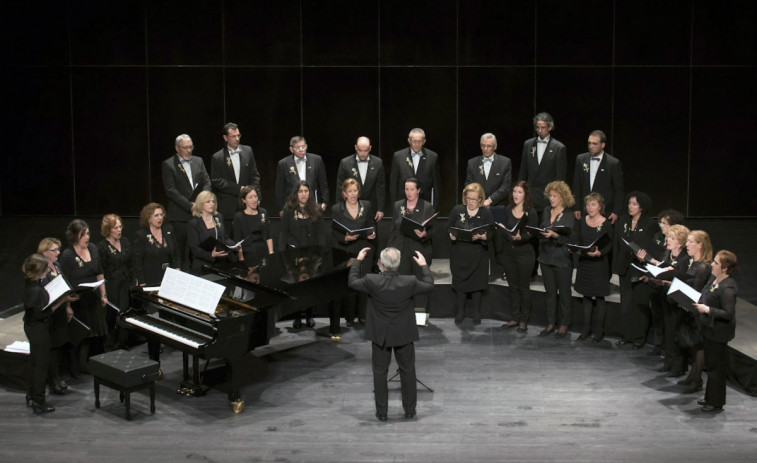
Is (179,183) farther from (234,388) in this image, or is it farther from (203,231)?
(234,388)

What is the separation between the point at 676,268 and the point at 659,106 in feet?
14.9

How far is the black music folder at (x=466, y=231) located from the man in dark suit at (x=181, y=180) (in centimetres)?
244

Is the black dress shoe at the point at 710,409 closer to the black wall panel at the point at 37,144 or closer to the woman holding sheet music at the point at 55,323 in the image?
the woman holding sheet music at the point at 55,323

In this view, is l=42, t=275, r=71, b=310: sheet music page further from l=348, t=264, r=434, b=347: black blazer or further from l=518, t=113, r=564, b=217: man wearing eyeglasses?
l=518, t=113, r=564, b=217: man wearing eyeglasses

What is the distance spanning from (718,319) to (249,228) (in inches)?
161

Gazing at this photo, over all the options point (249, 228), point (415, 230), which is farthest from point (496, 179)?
point (249, 228)

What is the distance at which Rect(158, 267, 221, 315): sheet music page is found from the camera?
6.24 meters

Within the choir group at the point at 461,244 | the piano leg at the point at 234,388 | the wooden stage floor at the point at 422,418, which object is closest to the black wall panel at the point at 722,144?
the choir group at the point at 461,244

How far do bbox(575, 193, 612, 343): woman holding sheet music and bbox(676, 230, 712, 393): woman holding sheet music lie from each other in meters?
1.02

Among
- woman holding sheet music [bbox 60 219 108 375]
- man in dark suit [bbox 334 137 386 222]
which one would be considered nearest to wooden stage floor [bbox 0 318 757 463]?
woman holding sheet music [bbox 60 219 108 375]

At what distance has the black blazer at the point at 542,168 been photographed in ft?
28.8

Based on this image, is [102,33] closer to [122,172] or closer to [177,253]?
[122,172]

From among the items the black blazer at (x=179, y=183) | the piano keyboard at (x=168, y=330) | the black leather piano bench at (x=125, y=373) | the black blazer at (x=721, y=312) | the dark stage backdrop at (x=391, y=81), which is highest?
the dark stage backdrop at (x=391, y=81)

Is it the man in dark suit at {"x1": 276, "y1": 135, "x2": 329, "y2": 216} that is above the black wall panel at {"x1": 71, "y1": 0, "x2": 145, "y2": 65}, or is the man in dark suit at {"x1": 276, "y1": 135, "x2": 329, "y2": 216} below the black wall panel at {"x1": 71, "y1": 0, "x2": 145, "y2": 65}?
below
